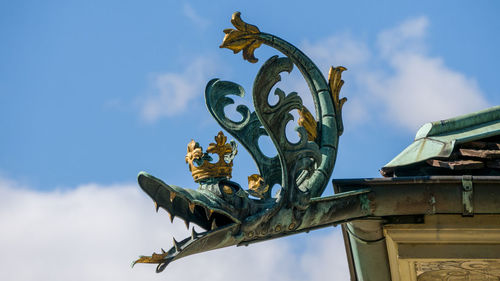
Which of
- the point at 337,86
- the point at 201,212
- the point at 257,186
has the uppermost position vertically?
the point at 337,86

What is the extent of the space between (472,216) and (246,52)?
2.24 m

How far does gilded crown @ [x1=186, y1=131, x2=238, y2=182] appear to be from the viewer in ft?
36.0

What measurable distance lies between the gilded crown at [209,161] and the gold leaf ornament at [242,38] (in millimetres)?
774

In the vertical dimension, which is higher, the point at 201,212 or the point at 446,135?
the point at 446,135

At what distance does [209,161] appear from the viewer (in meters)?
11.0

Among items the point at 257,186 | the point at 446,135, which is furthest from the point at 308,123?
the point at 446,135

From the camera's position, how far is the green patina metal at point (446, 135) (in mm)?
11445

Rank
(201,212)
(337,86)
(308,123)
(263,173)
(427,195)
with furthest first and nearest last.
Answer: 1. (337,86)
2. (308,123)
3. (263,173)
4. (427,195)
5. (201,212)

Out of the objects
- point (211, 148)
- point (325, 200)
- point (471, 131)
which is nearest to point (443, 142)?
point (471, 131)

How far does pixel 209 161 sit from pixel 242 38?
3.46 feet

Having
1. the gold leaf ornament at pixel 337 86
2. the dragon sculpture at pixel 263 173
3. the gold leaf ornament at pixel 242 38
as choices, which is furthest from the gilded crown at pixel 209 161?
the gold leaf ornament at pixel 337 86

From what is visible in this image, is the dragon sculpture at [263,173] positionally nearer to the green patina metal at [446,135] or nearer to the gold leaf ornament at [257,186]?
the gold leaf ornament at [257,186]

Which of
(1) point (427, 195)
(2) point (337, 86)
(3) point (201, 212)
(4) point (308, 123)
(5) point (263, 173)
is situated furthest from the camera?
(2) point (337, 86)

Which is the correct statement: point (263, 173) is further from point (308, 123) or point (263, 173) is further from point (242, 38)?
point (242, 38)
